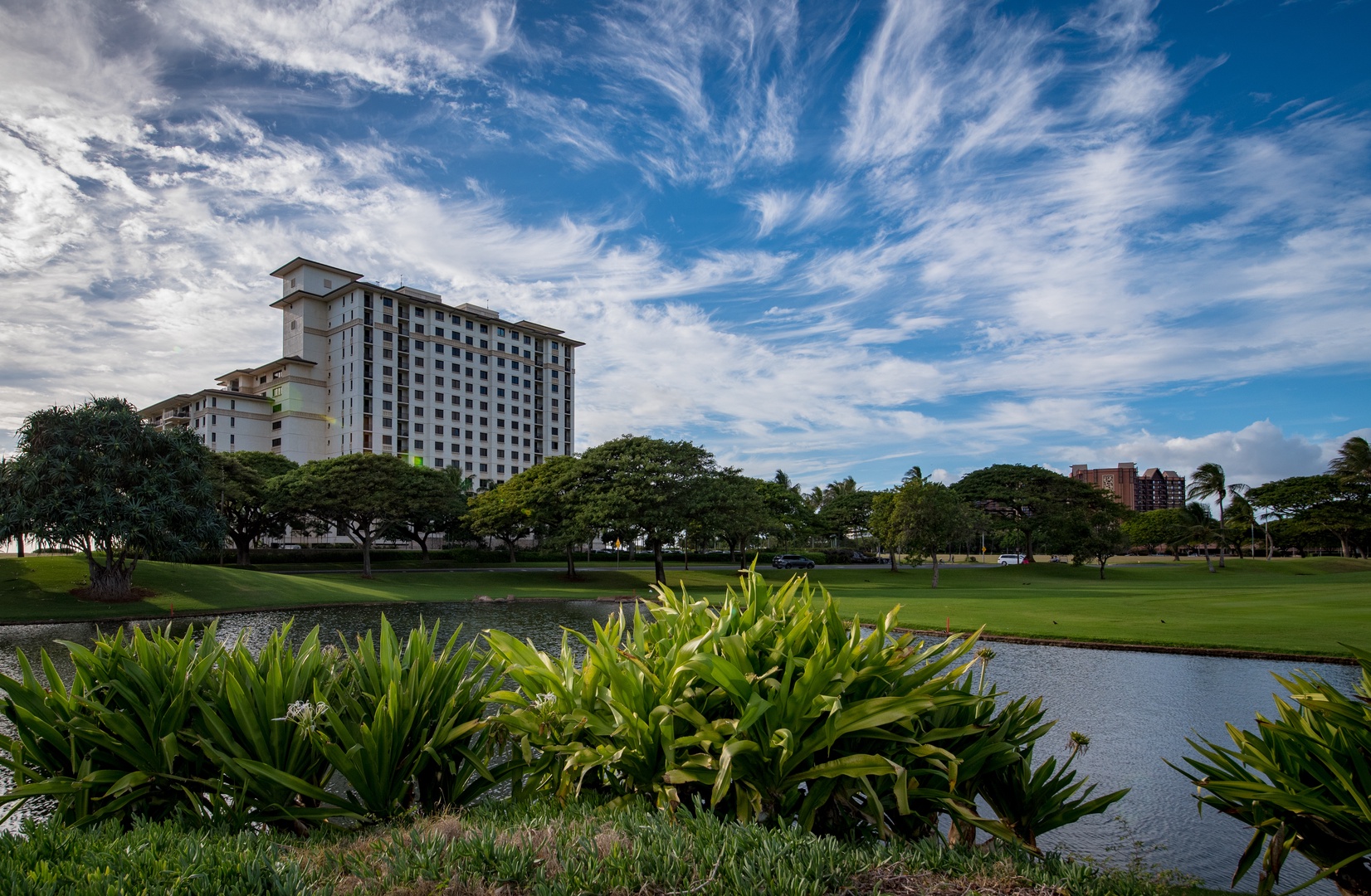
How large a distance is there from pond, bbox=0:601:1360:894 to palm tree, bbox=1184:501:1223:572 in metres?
54.4

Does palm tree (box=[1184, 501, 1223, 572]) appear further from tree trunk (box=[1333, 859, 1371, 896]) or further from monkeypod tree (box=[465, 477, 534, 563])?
tree trunk (box=[1333, 859, 1371, 896])

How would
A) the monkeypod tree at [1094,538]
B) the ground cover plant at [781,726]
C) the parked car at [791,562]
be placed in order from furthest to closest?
1. the parked car at [791,562]
2. the monkeypod tree at [1094,538]
3. the ground cover plant at [781,726]

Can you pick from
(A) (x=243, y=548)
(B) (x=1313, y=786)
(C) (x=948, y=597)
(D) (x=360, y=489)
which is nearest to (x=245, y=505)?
(A) (x=243, y=548)

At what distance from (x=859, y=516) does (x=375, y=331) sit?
6694cm

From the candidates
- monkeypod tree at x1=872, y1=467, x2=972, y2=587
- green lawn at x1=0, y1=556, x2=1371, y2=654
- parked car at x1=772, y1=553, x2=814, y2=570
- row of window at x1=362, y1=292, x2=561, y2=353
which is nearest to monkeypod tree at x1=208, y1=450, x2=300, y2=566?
green lawn at x1=0, y1=556, x2=1371, y2=654

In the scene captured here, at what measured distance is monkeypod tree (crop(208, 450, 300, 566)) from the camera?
4984 centimetres


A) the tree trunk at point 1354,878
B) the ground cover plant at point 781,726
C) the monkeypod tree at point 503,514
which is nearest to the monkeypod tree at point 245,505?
the monkeypod tree at point 503,514

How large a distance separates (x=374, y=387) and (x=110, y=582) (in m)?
72.5

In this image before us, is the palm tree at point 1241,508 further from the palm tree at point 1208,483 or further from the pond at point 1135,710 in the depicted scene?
the pond at point 1135,710

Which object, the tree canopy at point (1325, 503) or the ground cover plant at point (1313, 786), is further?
the tree canopy at point (1325, 503)

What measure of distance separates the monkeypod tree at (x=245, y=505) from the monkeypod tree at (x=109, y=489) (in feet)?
58.9

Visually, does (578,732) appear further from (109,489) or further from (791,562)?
(791,562)

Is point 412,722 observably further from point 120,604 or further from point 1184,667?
point 120,604

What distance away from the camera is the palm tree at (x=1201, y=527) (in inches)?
2371
